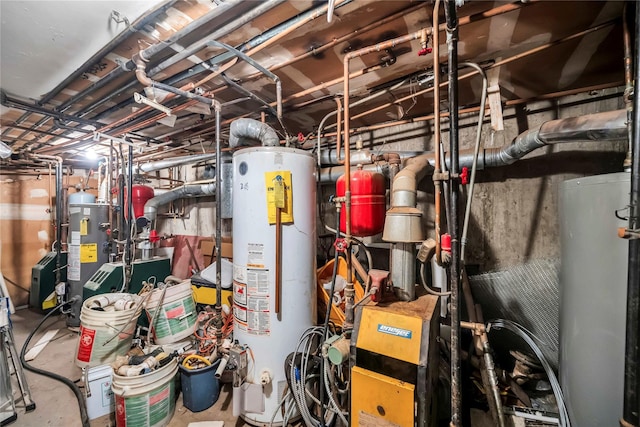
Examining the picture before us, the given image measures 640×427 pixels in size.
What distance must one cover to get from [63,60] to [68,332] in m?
3.12

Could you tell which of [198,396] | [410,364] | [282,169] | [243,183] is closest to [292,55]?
[282,169]

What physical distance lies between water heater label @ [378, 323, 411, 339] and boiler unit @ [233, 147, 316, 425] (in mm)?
663

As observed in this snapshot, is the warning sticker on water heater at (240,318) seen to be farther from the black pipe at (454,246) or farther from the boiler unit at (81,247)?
the boiler unit at (81,247)

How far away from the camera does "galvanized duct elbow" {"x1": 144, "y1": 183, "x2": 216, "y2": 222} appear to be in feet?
10.5

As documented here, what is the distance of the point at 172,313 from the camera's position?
2.32 m

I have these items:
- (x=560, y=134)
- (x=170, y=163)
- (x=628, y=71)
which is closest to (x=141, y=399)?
(x=170, y=163)

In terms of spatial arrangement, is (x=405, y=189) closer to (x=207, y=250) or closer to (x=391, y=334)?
(x=391, y=334)

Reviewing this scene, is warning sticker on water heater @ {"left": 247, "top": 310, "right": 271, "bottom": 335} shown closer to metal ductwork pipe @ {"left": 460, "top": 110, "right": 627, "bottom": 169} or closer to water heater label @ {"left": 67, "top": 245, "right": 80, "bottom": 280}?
metal ductwork pipe @ {"left": 460, "top": 110, "right": 627, "bottom": 169}

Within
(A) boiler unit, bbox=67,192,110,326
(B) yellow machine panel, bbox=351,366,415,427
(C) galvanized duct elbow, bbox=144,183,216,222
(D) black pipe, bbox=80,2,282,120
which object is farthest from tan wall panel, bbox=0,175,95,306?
(B) yellow machine panel, bbox=351,366,415,427

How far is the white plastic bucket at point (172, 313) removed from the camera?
227 cm

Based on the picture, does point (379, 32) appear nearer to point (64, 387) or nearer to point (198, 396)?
point (198, 396)

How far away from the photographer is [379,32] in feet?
4.52

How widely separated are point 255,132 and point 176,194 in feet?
7.07

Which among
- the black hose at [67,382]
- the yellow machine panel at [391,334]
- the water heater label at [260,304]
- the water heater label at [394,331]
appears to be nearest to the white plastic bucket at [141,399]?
the black hose at [67,382]
